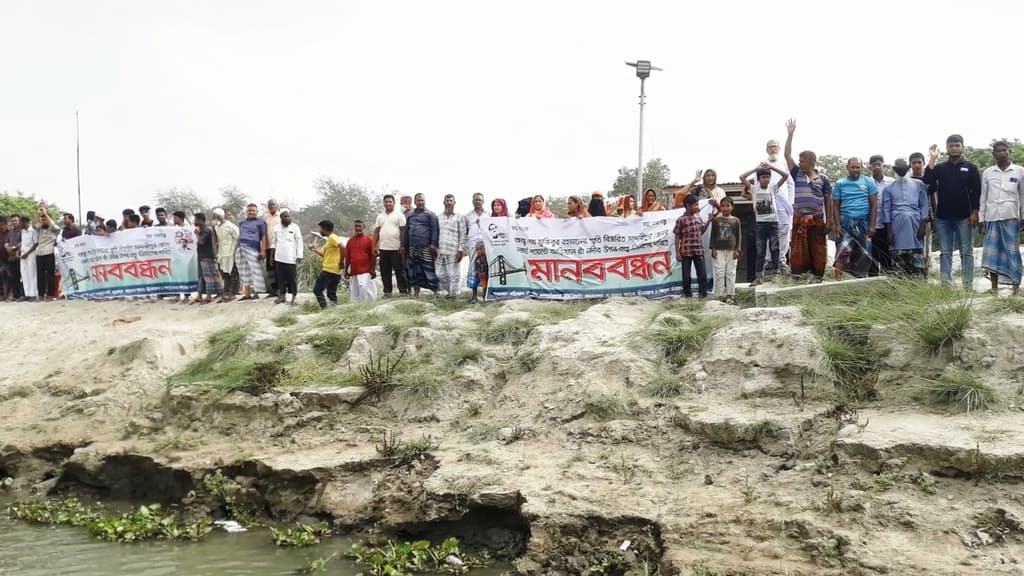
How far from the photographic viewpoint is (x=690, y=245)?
9.42 meters

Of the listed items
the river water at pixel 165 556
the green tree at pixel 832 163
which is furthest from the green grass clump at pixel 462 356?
the green tree at pixel 832 163

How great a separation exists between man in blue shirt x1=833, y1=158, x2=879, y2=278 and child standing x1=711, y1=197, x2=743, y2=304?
3.68 feet

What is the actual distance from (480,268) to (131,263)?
6.27 m

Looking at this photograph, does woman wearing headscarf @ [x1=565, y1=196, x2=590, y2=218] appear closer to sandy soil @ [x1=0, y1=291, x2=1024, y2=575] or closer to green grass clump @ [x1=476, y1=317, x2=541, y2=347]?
sandy soil @ [x1=0, y1=291, x2=1024, y2=575]

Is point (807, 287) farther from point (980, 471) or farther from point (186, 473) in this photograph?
point (186, 473)

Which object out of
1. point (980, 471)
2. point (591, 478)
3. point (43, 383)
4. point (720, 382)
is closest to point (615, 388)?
point (720, 382)

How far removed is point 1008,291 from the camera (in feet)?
26.3

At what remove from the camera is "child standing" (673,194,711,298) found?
371 inches

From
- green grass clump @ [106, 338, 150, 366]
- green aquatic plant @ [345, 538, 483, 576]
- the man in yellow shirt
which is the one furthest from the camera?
the man in yellow shirt

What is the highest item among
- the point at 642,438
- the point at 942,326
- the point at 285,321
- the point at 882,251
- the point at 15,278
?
the point at 882,251

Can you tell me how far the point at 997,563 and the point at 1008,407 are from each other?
176cm

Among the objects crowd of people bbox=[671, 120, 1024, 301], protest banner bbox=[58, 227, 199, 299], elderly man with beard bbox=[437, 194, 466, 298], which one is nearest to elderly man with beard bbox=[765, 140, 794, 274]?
crowd of people bbox=[671, 120, 1024, 301]

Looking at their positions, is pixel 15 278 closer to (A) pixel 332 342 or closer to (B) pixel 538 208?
(A) pixel 332 342

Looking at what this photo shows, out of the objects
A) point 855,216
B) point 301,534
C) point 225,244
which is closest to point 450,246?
point 225,244
